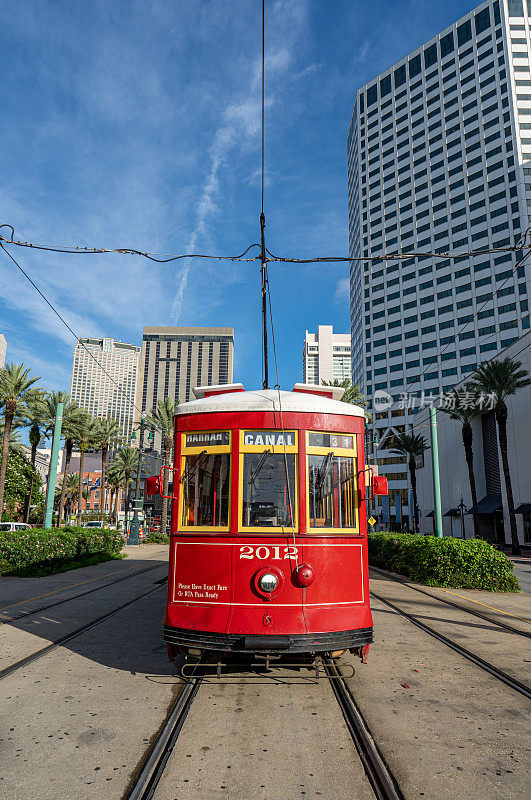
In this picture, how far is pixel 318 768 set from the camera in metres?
3.89

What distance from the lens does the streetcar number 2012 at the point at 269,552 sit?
Result: 5547mm

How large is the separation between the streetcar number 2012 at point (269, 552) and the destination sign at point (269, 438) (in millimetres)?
1134

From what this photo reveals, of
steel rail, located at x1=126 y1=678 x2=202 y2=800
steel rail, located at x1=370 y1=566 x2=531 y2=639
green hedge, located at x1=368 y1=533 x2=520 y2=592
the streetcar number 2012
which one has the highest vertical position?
the streetcar number 2012

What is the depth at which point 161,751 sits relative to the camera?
409cm

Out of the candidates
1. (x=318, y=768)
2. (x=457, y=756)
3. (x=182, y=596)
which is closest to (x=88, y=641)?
(x=182, y=596)

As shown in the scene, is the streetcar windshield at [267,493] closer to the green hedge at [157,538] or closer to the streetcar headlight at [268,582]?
the streetcar headlight at [268,582]

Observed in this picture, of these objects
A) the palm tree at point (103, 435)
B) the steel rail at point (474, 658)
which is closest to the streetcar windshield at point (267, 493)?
the steel rail at point (474, 658)

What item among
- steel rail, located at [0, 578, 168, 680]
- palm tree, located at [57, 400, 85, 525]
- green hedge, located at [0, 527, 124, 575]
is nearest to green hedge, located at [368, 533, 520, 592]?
steel rail, located at [0, 578, 168, 680]

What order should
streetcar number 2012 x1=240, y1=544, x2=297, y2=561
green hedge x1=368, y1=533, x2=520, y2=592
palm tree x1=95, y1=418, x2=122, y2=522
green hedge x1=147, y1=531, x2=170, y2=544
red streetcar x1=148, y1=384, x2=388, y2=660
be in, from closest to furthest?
red streetcar x1=148, y1=384, x2=388, y2=660
streetcar number 2012 x1=240, y1=544, x2=297, y2=561
green hedge x1=368, y1=533, x2=520, y2=592
green hedge x1=147, y1=531, x2=170, y2=544
palm tree x1=95, y1=418, x2=122, y2=522

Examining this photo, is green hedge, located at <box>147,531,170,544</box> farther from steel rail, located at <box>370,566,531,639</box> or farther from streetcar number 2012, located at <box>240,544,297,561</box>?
streetcar number 2012, located at <box>240,544,297,561</box>

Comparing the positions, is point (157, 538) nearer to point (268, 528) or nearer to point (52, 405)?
point (52, 405)

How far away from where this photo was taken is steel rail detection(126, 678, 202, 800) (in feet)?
11.5

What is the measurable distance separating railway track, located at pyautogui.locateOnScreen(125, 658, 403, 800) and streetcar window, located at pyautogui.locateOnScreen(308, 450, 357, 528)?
6.04 feet

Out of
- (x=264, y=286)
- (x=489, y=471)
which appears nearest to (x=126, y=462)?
(x=489, y=471)
